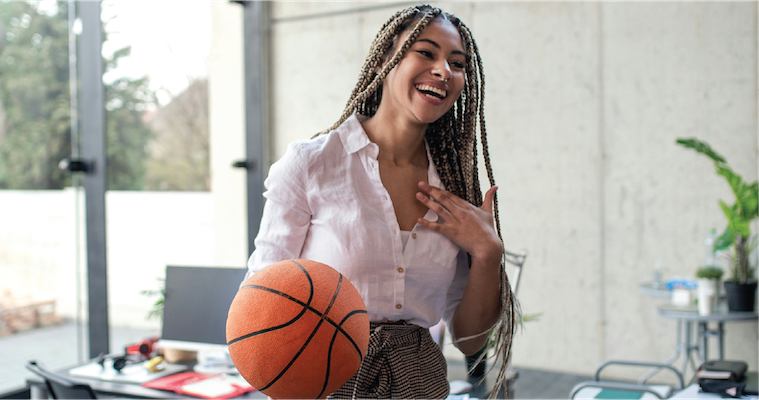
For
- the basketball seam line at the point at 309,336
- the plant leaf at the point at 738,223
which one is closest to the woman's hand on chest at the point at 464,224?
the basketball seam line at the point at 309,336

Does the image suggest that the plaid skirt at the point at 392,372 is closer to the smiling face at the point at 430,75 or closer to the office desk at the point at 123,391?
the smiling face at the point at 430,75

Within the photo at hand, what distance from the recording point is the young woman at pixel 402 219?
1227 millimetres

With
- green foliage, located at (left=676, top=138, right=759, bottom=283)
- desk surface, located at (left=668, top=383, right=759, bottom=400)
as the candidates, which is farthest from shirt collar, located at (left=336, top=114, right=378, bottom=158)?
green foliage, located at (left=676, top=138, right=759, bottom=283)

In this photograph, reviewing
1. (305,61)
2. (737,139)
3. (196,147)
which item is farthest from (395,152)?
(305,61)

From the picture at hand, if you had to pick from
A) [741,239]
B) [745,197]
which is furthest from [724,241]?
[745,197]

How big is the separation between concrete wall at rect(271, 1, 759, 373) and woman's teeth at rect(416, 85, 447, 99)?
394 cm

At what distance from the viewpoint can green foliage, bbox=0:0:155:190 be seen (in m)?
3.54

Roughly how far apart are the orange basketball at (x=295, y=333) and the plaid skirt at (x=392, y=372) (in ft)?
0.89

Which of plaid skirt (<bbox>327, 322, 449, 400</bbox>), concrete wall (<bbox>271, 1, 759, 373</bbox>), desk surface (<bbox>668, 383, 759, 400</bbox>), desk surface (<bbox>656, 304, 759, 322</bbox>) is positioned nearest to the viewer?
plaid skirt (<bbox>327, 322, 449, 400</bbox>)

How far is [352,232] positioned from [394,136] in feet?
0.88

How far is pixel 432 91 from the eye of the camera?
1.25 metres

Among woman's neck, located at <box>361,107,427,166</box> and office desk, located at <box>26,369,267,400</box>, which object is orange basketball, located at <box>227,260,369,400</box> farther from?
office desk, located at <box>26,369,267,400</box>

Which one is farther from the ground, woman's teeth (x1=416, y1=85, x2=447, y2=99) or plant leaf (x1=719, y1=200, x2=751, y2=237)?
woman's teeth (x1=416, y1=85, x2=447, y2=99)

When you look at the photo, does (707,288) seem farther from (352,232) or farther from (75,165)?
(75,165)
